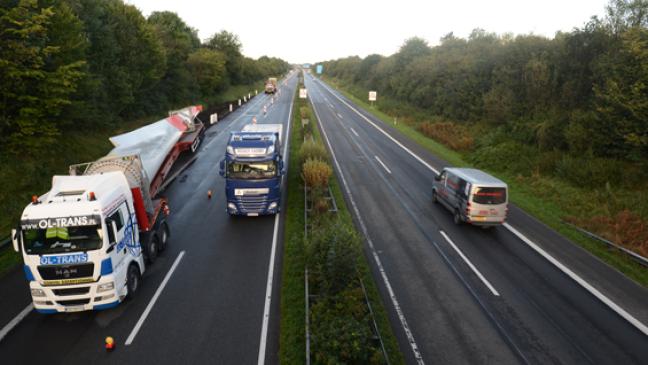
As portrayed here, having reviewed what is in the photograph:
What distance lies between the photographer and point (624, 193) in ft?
61.1

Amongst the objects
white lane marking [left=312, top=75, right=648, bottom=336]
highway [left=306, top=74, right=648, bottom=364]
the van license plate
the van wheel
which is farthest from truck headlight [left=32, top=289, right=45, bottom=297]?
white lane marking [left=312, top=75, right=648, bottom=336]

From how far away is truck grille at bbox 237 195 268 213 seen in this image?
16438mm

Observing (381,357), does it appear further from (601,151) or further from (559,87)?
(559,87)

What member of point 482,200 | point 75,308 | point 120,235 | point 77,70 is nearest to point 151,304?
point 75,308

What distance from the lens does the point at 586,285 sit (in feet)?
40.4

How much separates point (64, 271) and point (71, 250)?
62 centimetres

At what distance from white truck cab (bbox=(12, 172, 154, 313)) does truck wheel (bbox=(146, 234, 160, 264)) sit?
249 centimetres

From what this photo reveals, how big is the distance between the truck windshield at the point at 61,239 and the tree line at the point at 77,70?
520 inches

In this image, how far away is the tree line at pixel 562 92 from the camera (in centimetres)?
1947

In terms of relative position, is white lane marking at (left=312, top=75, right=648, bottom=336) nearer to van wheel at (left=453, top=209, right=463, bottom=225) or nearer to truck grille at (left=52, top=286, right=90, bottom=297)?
van wheel at (left=453, top=209, right=463, bottom=225)

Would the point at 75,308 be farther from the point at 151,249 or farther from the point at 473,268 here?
the point at 473,268

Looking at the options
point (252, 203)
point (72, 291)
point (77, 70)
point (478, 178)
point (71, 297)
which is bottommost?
point (71, 297)

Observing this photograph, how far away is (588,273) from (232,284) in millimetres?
13114

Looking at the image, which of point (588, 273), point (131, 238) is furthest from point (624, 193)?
point (131, 238)
